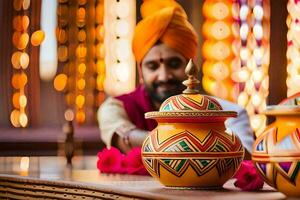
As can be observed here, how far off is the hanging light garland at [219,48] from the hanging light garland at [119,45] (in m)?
0.67

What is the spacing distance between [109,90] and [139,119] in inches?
149

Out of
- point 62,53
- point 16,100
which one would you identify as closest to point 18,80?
point 16,100

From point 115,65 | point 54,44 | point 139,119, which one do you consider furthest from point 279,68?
point 139,119

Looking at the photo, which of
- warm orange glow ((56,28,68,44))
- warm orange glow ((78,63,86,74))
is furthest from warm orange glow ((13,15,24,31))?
warm orange glow ((78,63,86,74))

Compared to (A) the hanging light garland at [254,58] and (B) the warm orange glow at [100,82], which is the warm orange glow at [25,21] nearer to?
(B) the warm orange glow at [100,82]

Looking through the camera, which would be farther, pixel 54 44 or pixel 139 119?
pixel 54 44

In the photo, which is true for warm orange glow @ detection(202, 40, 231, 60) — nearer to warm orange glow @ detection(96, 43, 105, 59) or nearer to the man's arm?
warm orange glow @ detection(96, 43, 105, 59)

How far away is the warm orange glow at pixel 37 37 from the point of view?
7.25 metres

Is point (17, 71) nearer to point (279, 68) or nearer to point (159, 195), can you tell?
point (279, 68)

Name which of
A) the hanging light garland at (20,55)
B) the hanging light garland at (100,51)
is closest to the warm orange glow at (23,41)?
the hanging light garland at (20,55)

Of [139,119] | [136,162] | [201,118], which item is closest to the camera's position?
[201,118]

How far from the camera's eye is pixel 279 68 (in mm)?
6547

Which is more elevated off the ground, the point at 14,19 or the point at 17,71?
the point at 14,19

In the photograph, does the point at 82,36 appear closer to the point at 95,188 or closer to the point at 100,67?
the point at 100,67
